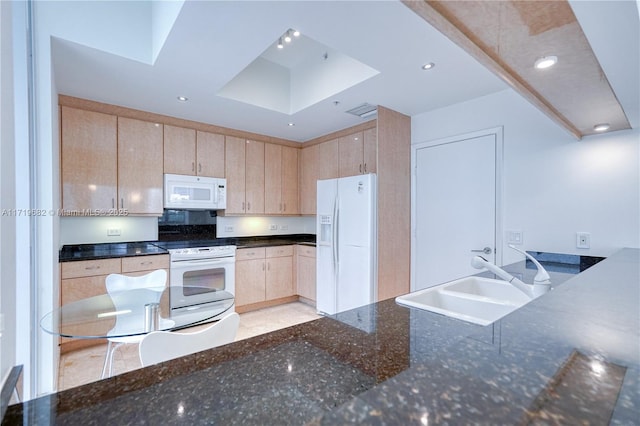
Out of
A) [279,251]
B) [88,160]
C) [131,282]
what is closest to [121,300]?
[131,282]

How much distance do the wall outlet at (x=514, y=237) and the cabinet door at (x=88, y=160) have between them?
12.9 ft

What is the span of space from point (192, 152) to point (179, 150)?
0.15 meters

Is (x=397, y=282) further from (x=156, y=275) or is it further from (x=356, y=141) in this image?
(x=156, y=275)

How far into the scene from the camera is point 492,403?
1.07ft

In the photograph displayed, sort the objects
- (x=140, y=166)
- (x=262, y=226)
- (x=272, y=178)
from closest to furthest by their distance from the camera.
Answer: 1. (x=140, y=166)
2. (x=272, y=178)
3. (x=262, y=226)

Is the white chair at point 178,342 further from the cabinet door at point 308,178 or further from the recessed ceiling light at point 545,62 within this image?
the cabinet door at point 308,178

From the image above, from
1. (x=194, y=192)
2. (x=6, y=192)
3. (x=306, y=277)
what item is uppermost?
(x=194, y=192)

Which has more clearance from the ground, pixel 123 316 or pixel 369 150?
pixel 369 150

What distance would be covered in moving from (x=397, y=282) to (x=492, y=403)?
3.01 metres

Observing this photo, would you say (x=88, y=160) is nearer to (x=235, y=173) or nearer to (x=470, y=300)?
(x=235, y=173)

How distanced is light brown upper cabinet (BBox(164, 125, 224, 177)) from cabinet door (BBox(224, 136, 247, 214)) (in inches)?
3.7

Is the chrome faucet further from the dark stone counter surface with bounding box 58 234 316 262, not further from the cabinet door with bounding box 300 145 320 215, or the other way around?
the cabinet door with bounding box 300 145 320 215

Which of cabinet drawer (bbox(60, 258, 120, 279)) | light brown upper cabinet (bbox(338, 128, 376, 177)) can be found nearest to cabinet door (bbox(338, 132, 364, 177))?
light brown upper cabinet (bbox(338, 128, 376, 177))

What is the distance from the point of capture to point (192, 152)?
3615mm
